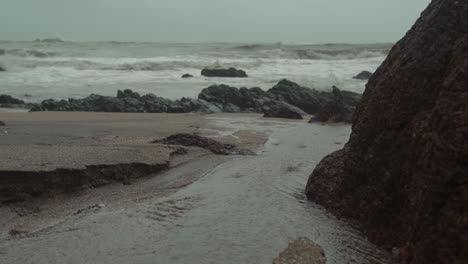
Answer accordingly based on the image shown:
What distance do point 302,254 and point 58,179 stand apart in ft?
7.99

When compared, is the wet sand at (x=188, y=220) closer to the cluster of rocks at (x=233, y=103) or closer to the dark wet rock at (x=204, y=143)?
the dark wet rock at (x=204, y=143)

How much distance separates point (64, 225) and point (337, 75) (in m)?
23.7

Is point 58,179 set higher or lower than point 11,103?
higher

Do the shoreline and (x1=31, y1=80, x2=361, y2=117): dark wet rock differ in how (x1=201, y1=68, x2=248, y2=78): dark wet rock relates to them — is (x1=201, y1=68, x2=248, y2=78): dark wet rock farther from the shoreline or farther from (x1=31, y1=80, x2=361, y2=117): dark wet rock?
the shoreline

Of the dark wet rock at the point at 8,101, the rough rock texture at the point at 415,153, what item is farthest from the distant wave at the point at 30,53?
the rough rock texture at the point at 415,153

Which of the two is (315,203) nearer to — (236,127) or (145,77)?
(236,127)

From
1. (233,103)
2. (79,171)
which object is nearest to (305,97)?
(233,103)

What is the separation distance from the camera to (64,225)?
3.72 meters

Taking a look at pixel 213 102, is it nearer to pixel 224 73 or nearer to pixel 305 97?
pixel 305 97

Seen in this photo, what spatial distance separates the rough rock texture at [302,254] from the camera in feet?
10.1

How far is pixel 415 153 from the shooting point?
312cm

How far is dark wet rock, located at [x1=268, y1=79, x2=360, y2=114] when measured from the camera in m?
15.3

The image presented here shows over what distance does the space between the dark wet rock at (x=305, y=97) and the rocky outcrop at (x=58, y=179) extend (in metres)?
10.8

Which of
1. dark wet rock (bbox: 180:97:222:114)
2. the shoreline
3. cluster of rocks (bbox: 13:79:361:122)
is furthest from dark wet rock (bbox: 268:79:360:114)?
the shoreline
